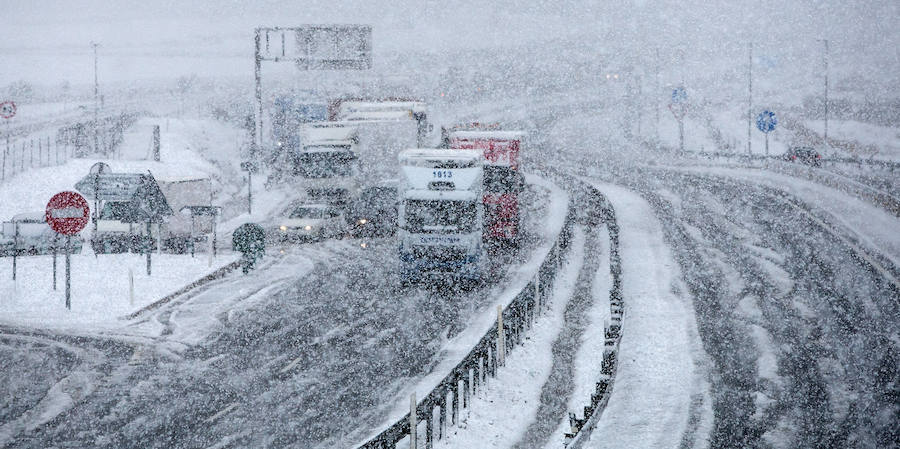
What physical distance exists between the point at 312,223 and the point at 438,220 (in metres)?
9.71

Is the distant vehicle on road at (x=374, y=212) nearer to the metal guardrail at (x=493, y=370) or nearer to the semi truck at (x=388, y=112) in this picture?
the semi truck at (x=388, y=112)

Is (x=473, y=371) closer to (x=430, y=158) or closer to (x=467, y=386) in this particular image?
(x=467, y=386)

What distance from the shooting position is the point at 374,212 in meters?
34.2

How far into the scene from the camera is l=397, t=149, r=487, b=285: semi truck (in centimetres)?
2328

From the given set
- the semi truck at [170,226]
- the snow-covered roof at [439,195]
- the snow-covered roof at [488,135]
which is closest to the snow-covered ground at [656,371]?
the snow-covered roof at [439,195]

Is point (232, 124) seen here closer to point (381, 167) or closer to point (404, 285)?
point (381, 167)

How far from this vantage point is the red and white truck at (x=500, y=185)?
30094 mm

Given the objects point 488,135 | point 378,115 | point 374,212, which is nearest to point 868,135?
point 378,115

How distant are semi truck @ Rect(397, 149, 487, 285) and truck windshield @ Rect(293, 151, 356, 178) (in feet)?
42.1

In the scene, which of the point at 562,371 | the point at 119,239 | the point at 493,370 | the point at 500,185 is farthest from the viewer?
the point at 500,185

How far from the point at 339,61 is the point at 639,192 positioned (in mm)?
16762

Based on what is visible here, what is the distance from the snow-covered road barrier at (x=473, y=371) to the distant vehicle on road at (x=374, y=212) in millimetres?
12444

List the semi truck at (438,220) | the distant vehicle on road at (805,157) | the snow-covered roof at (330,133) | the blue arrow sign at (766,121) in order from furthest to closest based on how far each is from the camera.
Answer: the distant vehicle on road at (805,157)
the blue arrow sign at (766,121)
the snow-covered roof at (330,133)
the semi truck at (438,220)

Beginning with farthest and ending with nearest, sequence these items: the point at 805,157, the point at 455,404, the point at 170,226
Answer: the point at 805,157 → the point at 170,226 → the point at 455,404
